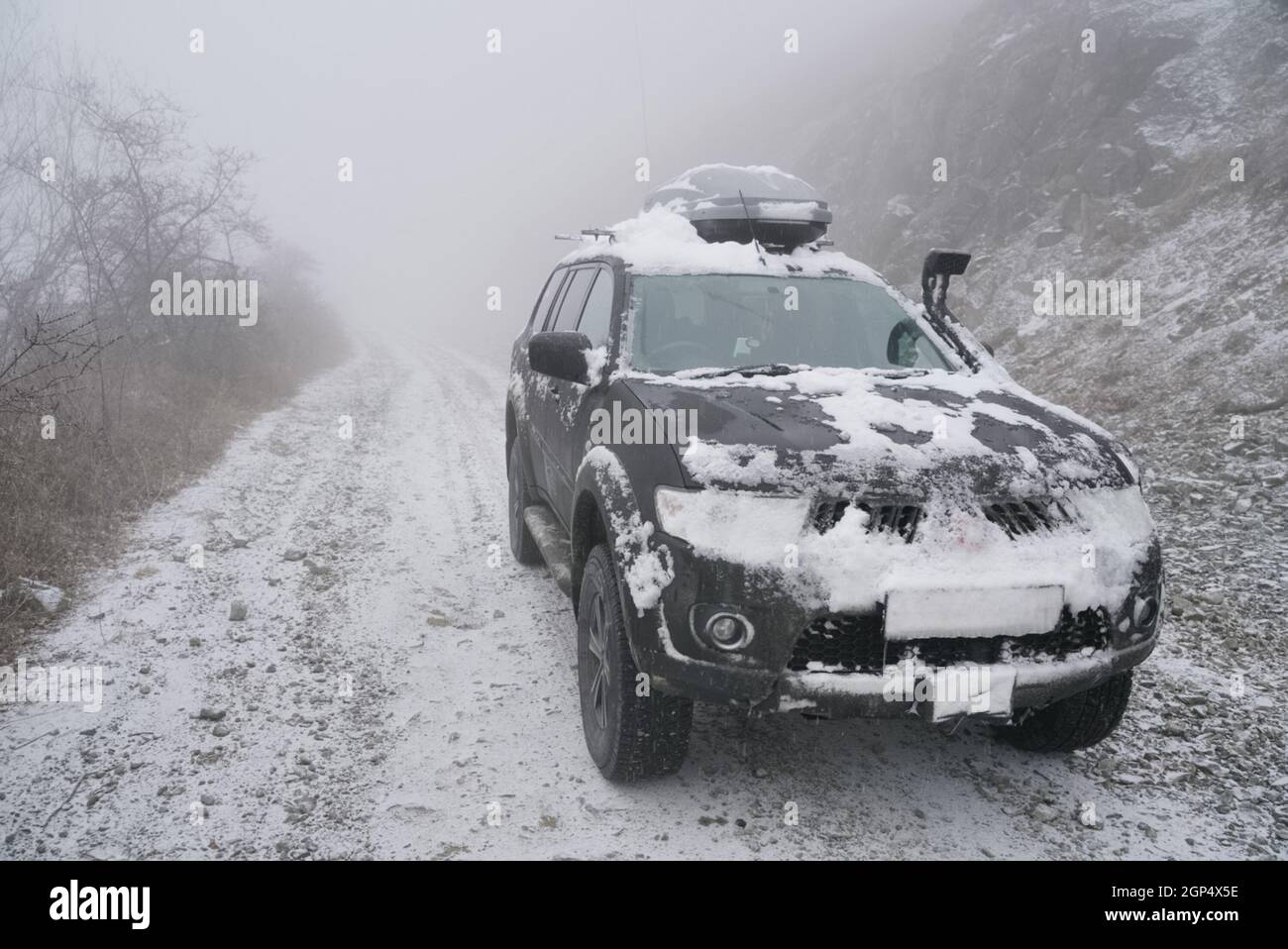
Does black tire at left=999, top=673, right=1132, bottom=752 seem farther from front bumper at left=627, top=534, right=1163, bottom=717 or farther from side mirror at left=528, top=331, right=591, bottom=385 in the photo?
side mirror at left=528, top=331, right=591, bottom=385

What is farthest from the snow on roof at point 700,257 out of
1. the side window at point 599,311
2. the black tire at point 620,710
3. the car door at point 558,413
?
the black tire at point 620,710

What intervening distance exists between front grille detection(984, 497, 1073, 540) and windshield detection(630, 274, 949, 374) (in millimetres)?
1125

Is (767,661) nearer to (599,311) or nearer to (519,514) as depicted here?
(599,311)

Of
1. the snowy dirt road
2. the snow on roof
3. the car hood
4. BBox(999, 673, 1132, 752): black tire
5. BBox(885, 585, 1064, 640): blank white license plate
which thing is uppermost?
the snow on roof

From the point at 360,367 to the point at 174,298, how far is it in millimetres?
6861

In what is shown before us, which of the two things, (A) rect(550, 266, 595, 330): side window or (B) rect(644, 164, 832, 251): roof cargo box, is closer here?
(B) rect(644, 164, 832, 251): roof cargo box

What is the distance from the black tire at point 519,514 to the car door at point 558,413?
0.40m

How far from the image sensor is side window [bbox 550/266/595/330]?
4.28 m

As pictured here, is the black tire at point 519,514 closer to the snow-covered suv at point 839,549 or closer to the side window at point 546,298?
the side window at point 546,298

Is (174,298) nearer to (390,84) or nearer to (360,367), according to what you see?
(360,367)

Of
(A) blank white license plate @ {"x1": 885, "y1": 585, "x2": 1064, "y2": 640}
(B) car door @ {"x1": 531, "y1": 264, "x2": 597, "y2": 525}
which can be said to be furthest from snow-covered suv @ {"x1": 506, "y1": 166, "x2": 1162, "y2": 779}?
(B) car door @ {"x1": 531, "y1": 264, "x2": 597, "y2": 525}
